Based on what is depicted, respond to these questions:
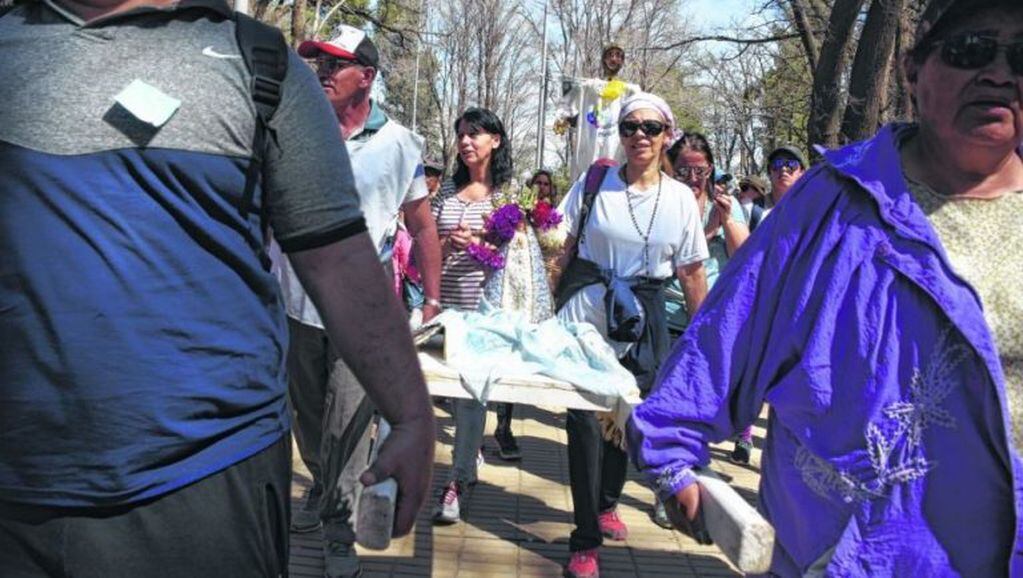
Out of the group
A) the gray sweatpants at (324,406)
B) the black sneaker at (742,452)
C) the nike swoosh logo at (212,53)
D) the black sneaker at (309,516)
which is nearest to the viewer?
the nike swoosh logo at (212,53)

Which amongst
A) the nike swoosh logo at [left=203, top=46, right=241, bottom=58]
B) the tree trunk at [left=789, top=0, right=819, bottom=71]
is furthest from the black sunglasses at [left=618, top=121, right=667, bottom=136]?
the tree trunk at [left=789, top=0, right=819, bottom=71]

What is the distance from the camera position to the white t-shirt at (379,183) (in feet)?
12.8

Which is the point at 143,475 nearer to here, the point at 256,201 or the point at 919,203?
the point at 256,201

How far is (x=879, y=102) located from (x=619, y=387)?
779cm

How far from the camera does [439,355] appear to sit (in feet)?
12.7

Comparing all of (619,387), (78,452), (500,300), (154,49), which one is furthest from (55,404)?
(500,300)

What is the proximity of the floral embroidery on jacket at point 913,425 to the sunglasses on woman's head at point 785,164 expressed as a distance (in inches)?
Result: 182

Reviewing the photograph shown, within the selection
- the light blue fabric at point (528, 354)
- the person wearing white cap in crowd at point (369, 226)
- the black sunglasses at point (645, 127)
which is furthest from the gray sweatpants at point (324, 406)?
the black sunglasses at point (645, 127)

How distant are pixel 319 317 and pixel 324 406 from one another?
7.10ft

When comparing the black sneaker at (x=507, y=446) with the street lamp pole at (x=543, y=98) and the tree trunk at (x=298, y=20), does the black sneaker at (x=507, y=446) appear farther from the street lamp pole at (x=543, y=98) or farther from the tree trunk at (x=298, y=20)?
the street lamp pole at (x=543, y=98)

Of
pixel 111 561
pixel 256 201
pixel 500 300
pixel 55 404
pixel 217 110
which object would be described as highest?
pixel 217 110

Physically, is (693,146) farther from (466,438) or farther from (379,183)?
(379,183)

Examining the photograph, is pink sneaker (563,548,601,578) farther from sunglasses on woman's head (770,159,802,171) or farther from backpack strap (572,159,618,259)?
sunglasses on woman's head (770,159,802,171)

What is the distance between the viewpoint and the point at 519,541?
4.67 metres
